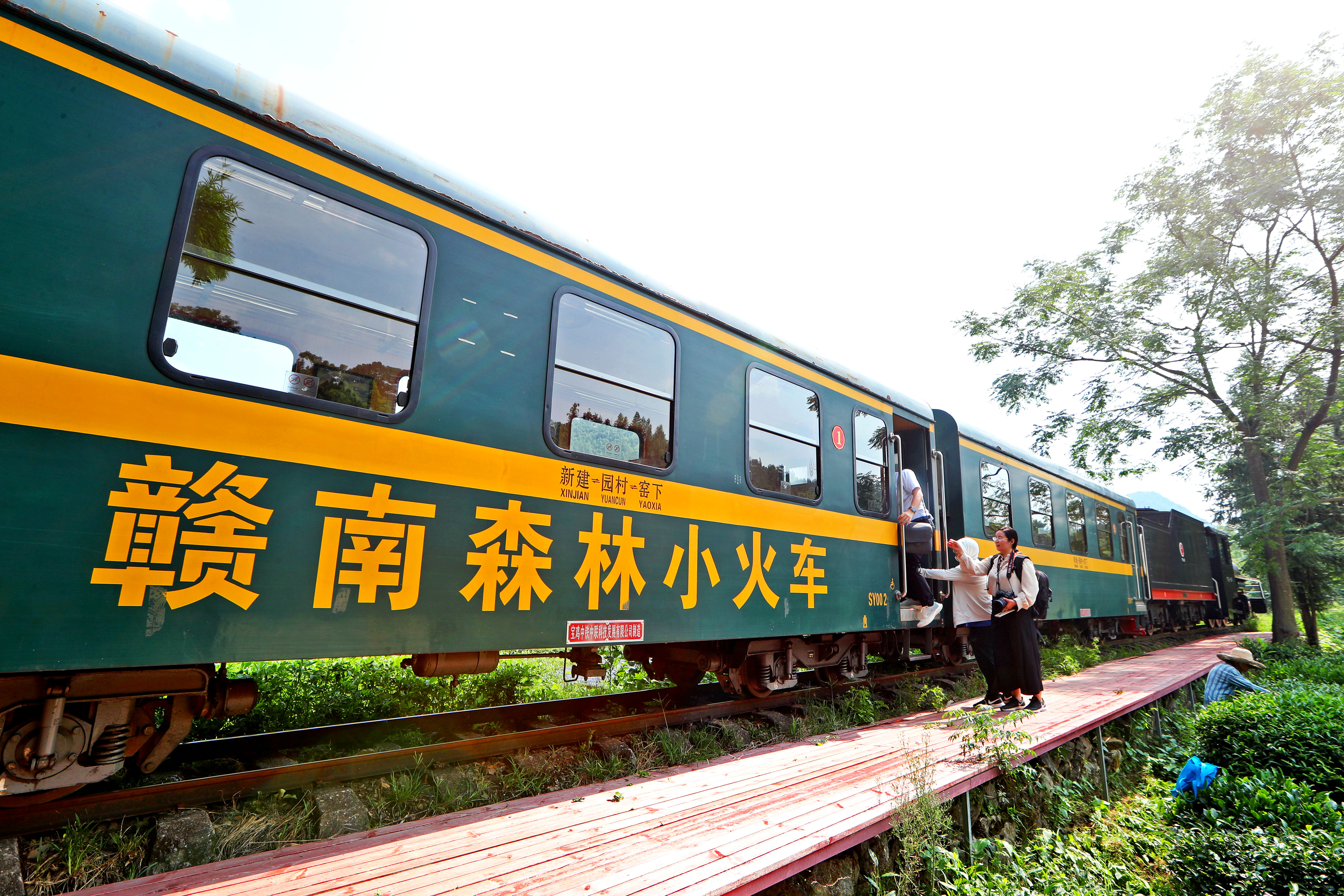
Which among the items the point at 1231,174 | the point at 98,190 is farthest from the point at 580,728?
the point at 1231,174

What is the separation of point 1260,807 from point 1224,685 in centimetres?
322

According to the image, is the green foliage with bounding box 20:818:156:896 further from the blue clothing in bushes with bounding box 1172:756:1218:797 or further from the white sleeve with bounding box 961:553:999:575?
the white sleeve with bounding box 961:553:999:575

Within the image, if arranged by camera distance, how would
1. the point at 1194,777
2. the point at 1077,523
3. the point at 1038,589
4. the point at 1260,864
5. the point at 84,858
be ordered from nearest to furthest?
the point at 84,858 < the point at 1260,864 < the point at 1194,777 < the point at 1038,589 < the point at 1077,523

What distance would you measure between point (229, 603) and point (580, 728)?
239 cm

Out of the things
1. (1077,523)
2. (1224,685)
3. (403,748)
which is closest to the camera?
(403,748)

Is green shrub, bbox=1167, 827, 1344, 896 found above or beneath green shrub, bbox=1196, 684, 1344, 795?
beneath

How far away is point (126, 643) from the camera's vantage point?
7.98 feet

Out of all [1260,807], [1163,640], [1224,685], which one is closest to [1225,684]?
[1224,685]

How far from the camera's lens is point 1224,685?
6520 millimetres

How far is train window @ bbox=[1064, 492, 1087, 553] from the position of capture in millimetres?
11539

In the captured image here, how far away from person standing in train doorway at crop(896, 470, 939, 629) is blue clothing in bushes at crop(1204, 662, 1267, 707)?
2.61 meters

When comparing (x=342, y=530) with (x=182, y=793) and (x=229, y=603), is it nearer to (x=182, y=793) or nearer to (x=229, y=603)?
(x=229, y=603)

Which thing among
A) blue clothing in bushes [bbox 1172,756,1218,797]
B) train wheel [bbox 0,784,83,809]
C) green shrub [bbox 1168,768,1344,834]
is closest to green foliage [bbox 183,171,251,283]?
train wheel [bbox 0,784,83,809]

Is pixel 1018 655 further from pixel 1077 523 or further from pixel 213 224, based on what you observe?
pixel 1077 523
